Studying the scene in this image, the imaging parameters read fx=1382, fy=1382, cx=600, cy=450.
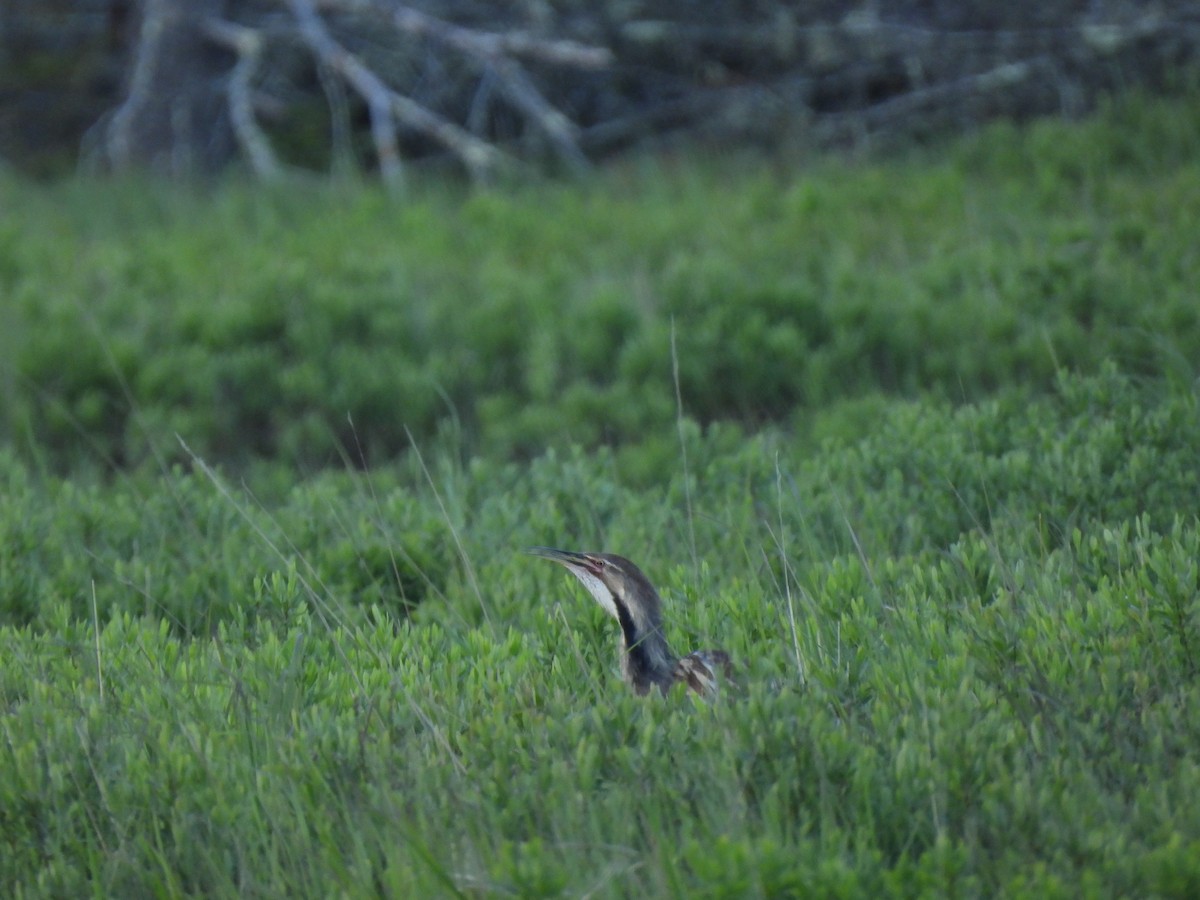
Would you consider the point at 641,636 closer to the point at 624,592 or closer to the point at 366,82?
the point at 624,592

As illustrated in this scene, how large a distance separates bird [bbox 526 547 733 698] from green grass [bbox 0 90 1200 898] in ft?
0.42

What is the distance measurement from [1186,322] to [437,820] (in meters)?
5.09

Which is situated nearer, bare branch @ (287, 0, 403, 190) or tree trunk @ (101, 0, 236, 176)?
bare branch @ (287, 0, 403, 190)

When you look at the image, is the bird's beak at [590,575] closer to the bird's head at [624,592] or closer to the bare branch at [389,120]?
the bird's head at [624,592]

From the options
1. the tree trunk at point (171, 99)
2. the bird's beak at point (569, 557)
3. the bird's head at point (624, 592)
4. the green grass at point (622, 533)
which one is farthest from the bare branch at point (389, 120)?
the bird's head at point (624, 592)

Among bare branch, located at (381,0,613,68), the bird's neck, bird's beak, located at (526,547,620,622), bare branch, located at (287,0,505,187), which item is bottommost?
the bird's neck

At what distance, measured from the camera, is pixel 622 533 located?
5.23m

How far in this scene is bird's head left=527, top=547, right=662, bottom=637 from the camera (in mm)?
4008

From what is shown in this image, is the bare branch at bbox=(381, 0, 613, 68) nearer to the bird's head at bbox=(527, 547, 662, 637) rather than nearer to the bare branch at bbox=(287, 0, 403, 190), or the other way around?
the bare branch at bbox=(287, 0, 403, 190)

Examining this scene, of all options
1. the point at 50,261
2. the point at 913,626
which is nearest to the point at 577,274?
the point at 50,261

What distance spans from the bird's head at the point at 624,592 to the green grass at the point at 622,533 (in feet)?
0.54

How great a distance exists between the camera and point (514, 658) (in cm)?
403

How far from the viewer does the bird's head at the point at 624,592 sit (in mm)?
4008

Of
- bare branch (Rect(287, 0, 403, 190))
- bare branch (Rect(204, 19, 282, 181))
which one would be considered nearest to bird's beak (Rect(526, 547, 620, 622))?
bare branch (Rect(287, 0, 403, 190))
